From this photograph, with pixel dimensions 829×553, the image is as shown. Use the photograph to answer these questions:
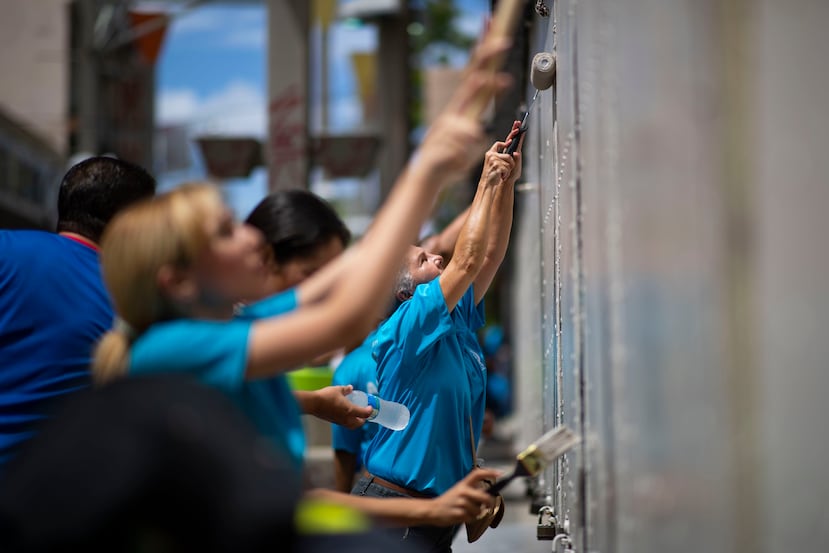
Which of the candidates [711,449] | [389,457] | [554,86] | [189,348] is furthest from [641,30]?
[389,457]

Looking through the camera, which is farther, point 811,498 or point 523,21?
point 523,21

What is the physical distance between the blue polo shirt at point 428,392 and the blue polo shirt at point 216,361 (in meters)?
1.27

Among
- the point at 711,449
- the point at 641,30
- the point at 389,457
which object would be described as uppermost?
the point at 641,30

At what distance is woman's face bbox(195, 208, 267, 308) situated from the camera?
2268 millimetres

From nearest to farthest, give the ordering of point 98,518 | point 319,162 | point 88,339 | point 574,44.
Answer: point 98,518, point 574,44, point 88,339, point 319,162

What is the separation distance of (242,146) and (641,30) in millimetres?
13331

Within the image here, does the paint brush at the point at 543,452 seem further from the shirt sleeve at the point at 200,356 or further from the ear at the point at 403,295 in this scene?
the ear at the point at 403,295

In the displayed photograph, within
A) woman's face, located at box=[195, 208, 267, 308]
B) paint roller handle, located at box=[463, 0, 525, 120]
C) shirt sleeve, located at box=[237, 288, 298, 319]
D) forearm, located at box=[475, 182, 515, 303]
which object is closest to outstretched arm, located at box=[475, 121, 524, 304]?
forearm, located at box=[475, 182, 515, 303]

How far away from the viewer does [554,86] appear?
3.68 metres

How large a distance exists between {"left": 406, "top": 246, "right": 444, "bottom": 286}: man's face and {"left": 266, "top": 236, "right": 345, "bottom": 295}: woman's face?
0.27 m

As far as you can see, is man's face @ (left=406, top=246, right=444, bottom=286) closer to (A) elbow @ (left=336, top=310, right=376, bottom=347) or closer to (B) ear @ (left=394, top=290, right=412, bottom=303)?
(B) ear @ (left=394, top=290, right=412, bottom=303)

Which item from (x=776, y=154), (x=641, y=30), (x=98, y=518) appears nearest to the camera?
(x=776, y=154)

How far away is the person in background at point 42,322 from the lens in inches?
130

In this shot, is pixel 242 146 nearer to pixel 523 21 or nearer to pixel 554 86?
pixel 523 21
